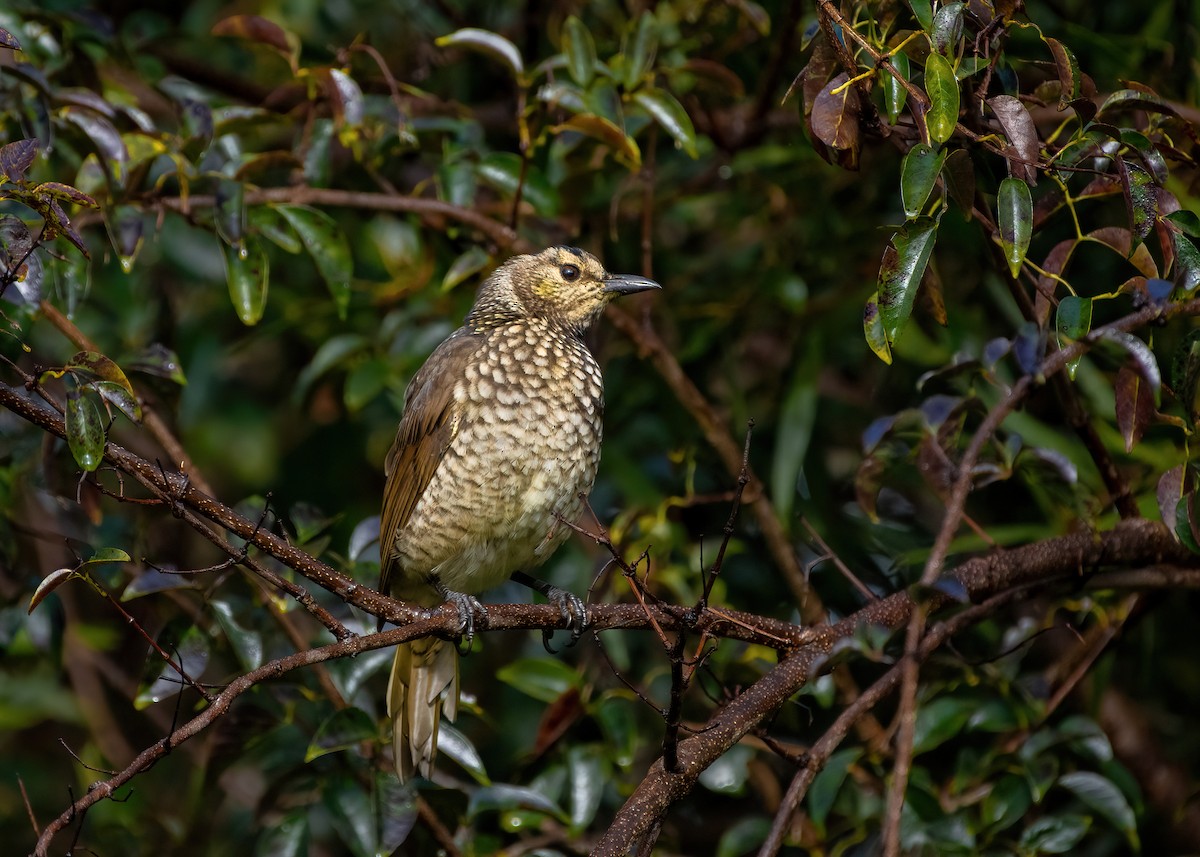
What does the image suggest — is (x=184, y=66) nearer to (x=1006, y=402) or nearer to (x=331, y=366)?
(x=331, y=366)

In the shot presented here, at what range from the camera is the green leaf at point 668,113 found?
3.46 m

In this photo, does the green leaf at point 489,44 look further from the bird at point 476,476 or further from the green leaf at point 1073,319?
the green leaf at point 1073,319

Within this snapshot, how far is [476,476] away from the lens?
3389mm

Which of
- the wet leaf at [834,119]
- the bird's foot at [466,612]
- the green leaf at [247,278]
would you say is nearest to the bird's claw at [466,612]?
the bird's foot at [466,612]

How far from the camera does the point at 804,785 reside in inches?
94.1

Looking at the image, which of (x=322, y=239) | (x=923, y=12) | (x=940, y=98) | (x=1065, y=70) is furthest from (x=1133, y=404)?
(x=322, y=239)

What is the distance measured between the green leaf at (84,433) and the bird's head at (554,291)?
1807 mm

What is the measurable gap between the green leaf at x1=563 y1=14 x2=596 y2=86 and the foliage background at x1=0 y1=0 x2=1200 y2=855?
3cm

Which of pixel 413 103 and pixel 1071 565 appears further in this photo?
pixel 413 103

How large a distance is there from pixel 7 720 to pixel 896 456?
10.9 feet

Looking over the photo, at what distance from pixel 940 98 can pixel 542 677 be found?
1925mm

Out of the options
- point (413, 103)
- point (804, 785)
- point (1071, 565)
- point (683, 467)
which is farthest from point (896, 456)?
point (413, 103)

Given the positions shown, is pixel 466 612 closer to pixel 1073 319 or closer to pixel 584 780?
pixel 584 780

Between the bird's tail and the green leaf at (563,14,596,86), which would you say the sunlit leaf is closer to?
the green leaf at (563,14,596,86)
